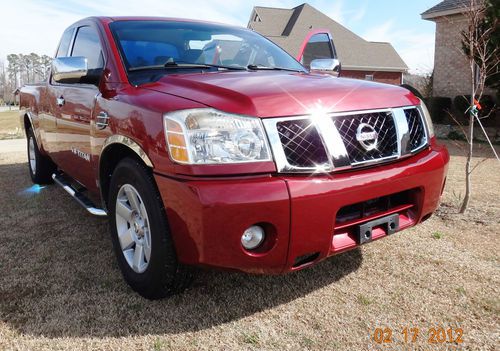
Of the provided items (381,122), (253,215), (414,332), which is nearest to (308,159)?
(253,215)

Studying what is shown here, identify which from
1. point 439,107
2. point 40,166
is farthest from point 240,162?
point 439,107

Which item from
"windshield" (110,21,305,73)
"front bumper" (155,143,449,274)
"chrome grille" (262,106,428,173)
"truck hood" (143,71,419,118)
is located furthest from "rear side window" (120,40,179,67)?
"chrome grille" (262,106,428,173)

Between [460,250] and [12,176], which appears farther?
[12,176]

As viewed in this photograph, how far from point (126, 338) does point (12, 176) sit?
5.14 metres

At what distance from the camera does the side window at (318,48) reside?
660cm

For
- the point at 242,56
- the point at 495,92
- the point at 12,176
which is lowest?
the point at 12,176

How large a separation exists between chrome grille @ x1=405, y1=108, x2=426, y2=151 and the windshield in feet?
3.86

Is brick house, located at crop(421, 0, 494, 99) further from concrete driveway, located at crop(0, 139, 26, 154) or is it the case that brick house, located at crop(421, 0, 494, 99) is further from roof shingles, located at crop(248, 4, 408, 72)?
concrete driveway, located at crop(0, 139, 26, 154)

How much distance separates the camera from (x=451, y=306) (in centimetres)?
243

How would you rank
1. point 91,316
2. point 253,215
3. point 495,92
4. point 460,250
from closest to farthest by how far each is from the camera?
point 253,215, point 91,316, point 460,250, point 495,92

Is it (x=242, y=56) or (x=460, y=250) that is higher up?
(x=242, y=56)

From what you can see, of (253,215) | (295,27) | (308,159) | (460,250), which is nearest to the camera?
(253,215)

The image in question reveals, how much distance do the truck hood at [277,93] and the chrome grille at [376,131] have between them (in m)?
0.06

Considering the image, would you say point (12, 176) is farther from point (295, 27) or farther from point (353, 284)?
point (295, 27)
